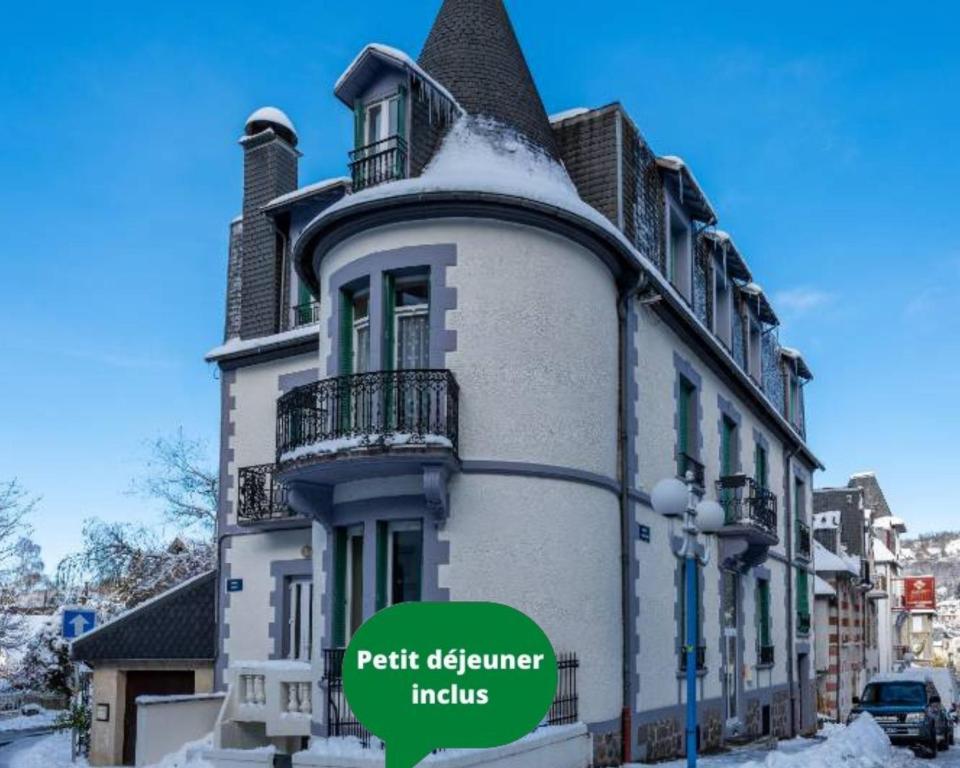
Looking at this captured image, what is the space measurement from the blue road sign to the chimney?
6.61m

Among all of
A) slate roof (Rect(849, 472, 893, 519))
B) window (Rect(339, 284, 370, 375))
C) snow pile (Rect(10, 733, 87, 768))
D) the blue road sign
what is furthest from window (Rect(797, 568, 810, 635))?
slate roof (Rect(849, 472, 893, 519))

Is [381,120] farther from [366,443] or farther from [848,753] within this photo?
[848,753]

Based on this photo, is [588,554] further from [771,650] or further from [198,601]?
[771,650]

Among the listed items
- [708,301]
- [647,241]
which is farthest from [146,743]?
[708,301]

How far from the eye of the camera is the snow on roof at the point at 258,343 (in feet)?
62.6

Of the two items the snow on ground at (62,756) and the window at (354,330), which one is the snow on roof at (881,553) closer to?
the snow on ground at (62,756)

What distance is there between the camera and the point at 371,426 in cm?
1329

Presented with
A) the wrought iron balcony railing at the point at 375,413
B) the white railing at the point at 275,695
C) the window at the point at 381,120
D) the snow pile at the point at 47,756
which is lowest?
the snow pile at the point at 47,756

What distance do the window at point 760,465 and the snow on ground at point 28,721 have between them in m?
21.4

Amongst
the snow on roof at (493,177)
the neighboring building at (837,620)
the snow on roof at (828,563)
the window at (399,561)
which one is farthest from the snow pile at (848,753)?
the snow on roof at (828,563)

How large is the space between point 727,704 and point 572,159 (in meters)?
10.8

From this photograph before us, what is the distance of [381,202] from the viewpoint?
13.9 meters

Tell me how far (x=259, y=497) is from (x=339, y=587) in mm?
5176

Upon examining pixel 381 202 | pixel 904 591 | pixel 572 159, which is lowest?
pixel 904 591
